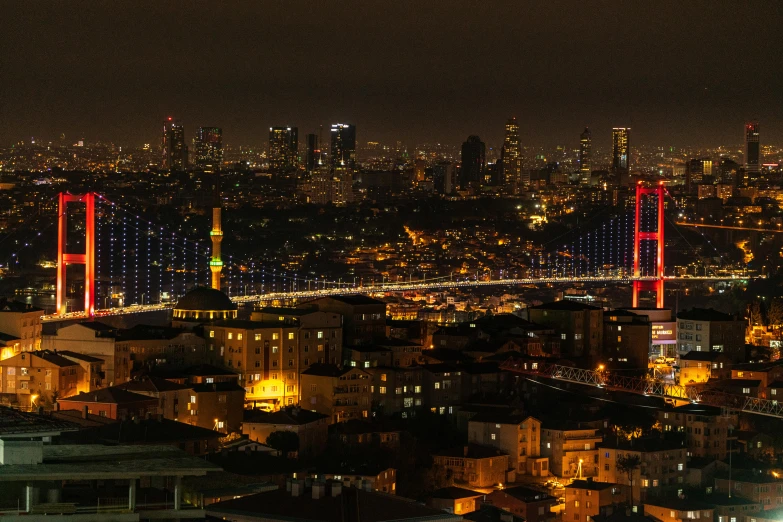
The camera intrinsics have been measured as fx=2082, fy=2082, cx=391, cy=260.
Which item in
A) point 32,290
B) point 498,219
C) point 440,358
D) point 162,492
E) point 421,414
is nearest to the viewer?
point 162,492

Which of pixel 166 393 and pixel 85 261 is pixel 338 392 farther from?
pixel 85 261

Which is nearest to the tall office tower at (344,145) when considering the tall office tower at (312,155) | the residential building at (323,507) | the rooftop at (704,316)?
the tall office tower at (312,155)

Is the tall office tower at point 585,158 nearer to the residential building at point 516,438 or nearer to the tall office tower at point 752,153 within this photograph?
the tall office tower at point 752,153

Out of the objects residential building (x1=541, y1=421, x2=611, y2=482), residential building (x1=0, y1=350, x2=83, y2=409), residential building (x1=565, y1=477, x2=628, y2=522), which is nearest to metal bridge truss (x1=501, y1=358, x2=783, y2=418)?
residential building (x1=541, y1=421, x2=611, y2=482)

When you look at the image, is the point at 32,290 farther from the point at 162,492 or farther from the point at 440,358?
the point at 162,492

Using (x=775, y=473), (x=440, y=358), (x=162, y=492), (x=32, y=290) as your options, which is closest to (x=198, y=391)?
(x=440, y=358)

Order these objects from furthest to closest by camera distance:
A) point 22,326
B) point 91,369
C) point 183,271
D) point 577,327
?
point 183,271
point 577,327
point 22,326
point 91,369

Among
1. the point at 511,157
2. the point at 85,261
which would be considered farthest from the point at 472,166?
the point at 85,261

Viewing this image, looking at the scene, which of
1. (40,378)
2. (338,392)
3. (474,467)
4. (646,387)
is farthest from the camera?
(646,387)
